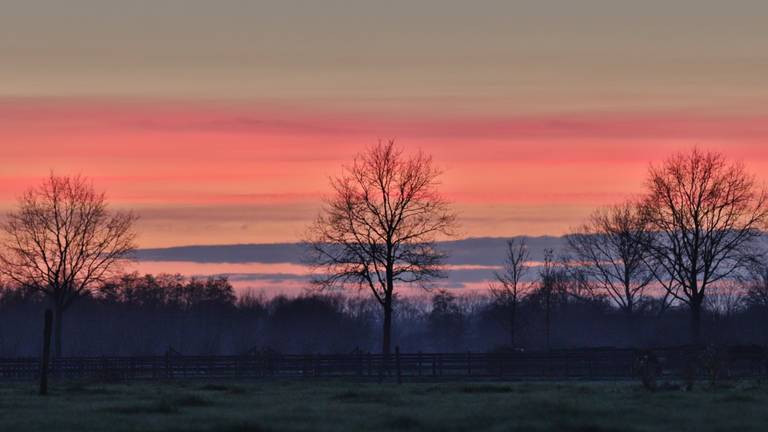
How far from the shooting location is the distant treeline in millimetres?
113312

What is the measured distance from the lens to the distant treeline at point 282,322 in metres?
113

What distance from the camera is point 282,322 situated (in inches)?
5965

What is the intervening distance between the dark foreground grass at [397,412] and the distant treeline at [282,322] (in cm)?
6739

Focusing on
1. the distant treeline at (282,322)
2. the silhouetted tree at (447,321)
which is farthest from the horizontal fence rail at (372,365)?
the silhouetted tree at (447,321)

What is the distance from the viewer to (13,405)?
3341cm

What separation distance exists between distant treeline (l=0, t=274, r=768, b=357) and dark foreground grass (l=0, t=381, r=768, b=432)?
67389 millimetres

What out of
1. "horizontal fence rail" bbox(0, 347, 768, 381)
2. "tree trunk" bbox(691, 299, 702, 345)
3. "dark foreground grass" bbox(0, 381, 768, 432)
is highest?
"tree trunk" bbox(691, 299, 702, 345)

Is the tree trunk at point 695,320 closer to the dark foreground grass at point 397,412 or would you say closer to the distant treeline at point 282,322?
the distant treeline at point 282,322

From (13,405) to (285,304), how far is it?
123 metres

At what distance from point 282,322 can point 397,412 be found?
122554 mm

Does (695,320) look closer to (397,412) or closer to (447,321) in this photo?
(397,412)

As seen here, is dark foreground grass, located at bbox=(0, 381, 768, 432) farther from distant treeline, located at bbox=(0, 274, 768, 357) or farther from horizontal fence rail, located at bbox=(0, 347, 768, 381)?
distant treeline, located at bbox=(0, 274, 768, 357)

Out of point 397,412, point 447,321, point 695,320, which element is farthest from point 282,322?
point 397,412

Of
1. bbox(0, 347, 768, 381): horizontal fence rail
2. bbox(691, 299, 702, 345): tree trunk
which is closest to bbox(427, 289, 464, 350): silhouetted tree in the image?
bbox(691, 299, 702, 345): tree trunk
